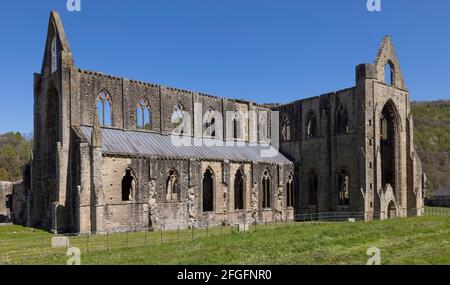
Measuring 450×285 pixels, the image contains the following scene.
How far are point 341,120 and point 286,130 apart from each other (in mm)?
7602

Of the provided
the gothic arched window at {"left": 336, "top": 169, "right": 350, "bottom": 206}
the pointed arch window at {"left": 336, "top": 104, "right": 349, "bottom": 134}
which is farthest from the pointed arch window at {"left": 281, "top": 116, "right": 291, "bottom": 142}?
the gothic arched window at {"left": 336, "top": 169, "right": 350, "bottom": 206}

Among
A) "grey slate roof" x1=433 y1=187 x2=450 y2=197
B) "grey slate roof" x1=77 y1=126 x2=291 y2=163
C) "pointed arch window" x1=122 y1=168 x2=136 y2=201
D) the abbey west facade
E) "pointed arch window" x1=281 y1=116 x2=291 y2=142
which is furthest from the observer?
"grey slate roof" x1=433 y1=187 x2=450 y2=197

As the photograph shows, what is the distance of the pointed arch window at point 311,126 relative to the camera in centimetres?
4698

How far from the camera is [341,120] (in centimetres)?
4434

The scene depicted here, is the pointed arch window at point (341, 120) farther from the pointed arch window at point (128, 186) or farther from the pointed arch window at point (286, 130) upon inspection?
the pointed arch window at point (128, 186)

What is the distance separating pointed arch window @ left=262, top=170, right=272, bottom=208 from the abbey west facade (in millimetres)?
94

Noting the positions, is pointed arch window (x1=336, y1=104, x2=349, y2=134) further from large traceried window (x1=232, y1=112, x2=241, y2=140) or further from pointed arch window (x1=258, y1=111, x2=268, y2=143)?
large traceried window (x1=232, y1=112, x2=241, y2=140)

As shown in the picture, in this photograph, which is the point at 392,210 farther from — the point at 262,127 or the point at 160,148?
the point at 160,148

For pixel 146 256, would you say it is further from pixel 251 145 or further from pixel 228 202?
pixel 251 145

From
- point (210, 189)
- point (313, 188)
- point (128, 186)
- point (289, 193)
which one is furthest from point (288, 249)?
point (313, 188)

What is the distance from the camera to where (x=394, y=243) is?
22344mm

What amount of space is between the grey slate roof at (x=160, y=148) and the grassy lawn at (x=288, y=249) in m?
9.09

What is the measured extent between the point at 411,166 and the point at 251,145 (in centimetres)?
1546

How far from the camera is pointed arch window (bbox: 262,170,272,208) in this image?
44750mm
